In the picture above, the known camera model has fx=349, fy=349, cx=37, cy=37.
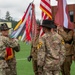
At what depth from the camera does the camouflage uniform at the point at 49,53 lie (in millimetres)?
7266

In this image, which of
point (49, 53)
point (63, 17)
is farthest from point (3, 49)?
point (63, 17)

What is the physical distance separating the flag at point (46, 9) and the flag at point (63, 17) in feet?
2.07

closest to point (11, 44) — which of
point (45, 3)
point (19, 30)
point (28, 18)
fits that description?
point (45, 3)

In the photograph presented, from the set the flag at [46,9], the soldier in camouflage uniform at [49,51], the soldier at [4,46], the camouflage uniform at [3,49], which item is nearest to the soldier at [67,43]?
the flag at [46,9]

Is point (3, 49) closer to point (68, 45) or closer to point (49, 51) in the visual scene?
point (49, 51)

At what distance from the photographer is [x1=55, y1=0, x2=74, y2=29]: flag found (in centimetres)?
1009

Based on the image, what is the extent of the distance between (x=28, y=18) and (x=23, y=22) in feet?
1.10

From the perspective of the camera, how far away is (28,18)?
13.8 metres

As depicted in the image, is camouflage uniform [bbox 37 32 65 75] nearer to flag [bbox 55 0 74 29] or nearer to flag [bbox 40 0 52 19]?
flag [bbox 55 0 74 29]

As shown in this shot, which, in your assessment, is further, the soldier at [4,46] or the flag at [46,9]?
the flag at [46,9]

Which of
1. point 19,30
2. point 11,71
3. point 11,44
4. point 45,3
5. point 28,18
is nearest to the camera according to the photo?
Result: point 11,44

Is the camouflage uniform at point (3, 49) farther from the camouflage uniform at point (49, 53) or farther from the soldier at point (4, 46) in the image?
the camouflage uniform at point (49, 53)

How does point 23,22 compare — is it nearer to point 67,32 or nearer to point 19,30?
point 19,30

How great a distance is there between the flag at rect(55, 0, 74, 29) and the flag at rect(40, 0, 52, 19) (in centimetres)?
63
